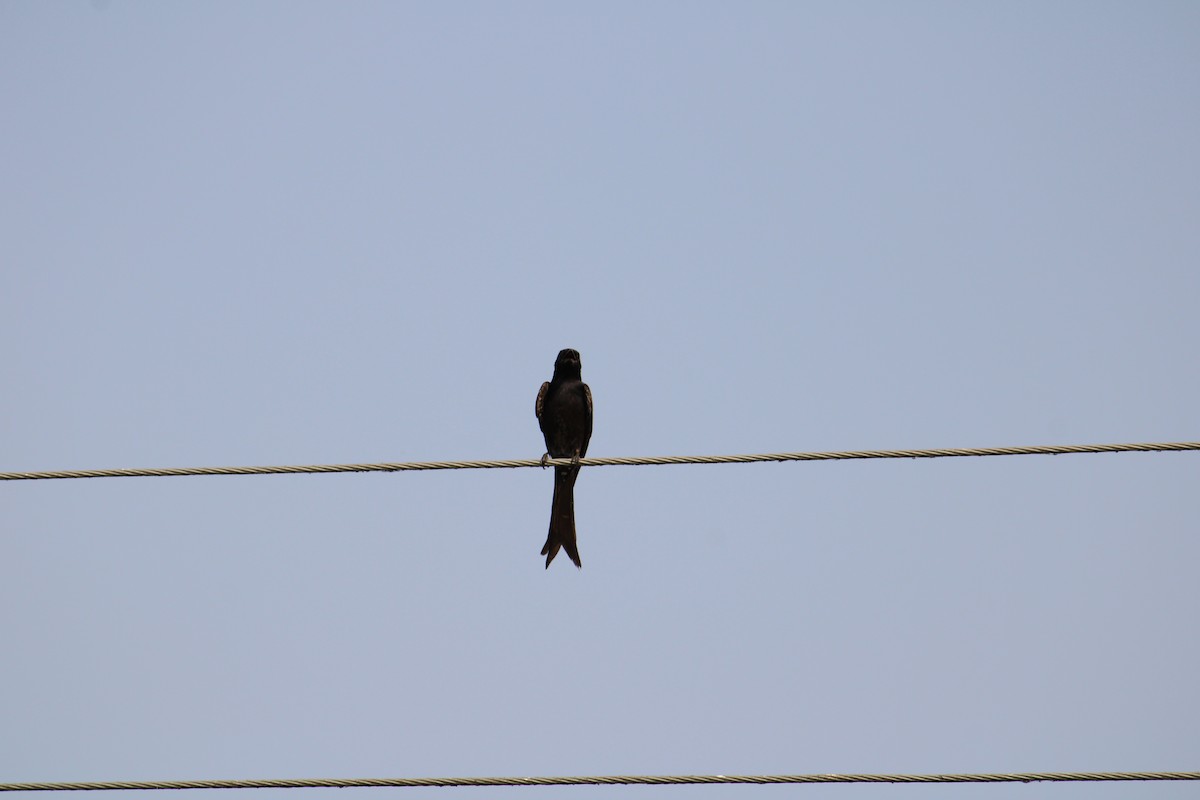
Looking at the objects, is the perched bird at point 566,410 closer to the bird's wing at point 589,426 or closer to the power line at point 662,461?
the bird's wing at point 589,426

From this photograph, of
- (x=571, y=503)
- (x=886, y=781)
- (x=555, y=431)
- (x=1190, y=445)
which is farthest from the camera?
(x=555, y=431)

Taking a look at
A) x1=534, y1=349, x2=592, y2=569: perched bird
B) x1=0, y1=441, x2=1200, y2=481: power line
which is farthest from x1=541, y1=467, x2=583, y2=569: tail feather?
x1=0, y1=441, x2=1200, y2=481: power line

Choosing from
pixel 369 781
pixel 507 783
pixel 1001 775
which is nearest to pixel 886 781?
pixel 1001 775

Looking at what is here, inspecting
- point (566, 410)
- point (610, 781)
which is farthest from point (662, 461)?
point (566, 410)

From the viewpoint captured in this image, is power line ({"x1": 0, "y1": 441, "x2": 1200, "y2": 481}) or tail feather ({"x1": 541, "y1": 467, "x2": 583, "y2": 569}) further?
tail feather ({"x1": 541, "y1": 467, "x2": 583, "y2": 569})

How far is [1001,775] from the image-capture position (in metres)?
4.18

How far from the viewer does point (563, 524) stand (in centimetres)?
754

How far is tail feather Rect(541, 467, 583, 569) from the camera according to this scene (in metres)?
7.46

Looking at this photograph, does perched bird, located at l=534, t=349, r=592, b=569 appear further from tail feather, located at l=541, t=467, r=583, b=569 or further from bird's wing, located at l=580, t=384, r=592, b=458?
tail feather, located at l=541, t=467, r=583, b=569

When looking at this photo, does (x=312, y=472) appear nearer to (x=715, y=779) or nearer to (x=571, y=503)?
(x=715, y=779)

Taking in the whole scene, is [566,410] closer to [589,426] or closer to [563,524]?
[589,426]

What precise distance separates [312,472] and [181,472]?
45 centimetres

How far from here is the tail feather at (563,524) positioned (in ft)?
24.5

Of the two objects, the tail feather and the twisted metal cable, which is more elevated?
the tail feather
